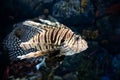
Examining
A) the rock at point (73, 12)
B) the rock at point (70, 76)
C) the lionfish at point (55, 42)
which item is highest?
the rock at point (73, 12)

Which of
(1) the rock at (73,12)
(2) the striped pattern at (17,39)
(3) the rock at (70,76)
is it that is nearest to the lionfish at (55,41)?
(2) the striped pattern at (17,39)

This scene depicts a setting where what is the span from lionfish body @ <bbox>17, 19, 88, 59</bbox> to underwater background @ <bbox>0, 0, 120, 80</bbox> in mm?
3555

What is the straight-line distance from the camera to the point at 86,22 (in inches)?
279

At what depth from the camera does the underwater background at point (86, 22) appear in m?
6.27

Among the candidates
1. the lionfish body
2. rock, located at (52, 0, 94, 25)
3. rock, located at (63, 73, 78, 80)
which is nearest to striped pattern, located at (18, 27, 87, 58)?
the lionfish body

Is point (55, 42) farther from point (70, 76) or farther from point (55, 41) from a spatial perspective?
point (70, 76)

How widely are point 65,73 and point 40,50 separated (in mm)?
3695

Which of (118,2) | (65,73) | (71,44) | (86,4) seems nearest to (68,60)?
(65,73)

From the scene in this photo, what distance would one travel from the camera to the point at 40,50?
2.53 m

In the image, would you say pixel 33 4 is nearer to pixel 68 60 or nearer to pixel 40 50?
pixel 68 60

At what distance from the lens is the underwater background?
20.6 ft

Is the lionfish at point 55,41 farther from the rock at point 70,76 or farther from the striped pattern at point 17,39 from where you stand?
the rock at point 70,76

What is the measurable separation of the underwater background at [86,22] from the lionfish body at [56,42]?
3555 millimetres

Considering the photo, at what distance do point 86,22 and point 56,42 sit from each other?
4658 millimetres
